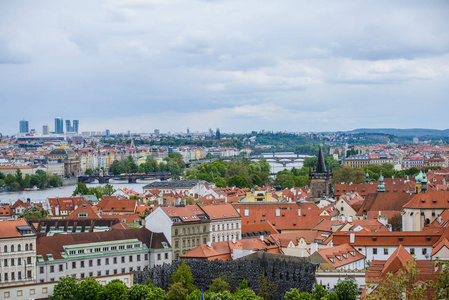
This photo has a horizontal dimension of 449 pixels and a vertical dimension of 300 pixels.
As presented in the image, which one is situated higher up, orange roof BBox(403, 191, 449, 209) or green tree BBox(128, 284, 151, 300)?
orange roof BBox(403, 191, 449, 209)

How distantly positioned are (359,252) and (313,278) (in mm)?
7612

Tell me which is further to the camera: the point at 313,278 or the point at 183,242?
the point at 183,242

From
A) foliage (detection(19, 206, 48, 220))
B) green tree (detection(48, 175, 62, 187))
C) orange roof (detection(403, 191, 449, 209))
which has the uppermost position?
orange roof (detection(403, 191, 449, 209))

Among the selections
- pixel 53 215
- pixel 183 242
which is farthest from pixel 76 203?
pixel 183 242

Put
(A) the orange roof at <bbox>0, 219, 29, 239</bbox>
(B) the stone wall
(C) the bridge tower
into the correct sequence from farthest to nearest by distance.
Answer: (C) the bridge tower
(B) the stone wall
(A) the orange roof at <bbox>0, 219, 29, 239</bbox>

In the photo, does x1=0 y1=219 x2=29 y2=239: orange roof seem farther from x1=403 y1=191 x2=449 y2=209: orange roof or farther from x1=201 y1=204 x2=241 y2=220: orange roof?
x1=403 y1=191 x2=449 y2=209: orange roof

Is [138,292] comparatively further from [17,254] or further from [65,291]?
[17,254]

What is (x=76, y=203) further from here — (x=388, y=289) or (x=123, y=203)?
(x=388, y=289)

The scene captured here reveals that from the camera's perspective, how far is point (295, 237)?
62.2 m

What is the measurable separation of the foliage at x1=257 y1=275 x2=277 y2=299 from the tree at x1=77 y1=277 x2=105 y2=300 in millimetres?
10177

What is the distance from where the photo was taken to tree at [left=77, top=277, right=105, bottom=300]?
44844 mm

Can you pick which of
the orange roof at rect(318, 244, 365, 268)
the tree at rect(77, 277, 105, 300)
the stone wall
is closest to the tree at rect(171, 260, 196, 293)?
the stone wall

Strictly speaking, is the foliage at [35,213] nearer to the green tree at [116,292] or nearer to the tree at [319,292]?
the green tree at [116,292]

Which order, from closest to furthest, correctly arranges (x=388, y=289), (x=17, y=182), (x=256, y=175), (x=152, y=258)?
(x=388, y=289)
(x=152, y=258)
(x=256, y=175)
(x=17, y=182)
